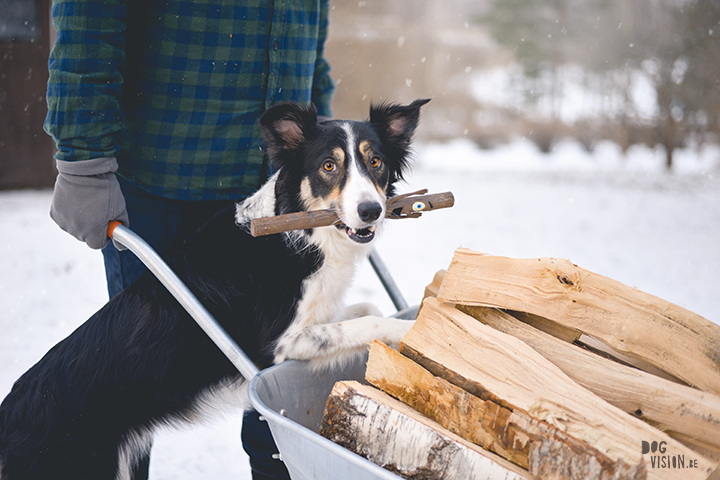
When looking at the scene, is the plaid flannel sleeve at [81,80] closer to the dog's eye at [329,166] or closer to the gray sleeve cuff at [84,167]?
the gray sleeve cuff at [84,167]

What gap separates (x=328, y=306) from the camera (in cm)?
194

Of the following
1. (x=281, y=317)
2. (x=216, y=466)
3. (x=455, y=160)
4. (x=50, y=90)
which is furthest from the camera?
(x=455, y=160)

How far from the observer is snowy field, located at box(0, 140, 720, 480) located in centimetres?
328

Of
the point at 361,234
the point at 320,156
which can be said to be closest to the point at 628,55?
the point at 320,156

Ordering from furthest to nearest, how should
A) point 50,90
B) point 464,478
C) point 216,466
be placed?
point 216,466
point 50,90
point 464,478

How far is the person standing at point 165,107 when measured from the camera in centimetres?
159

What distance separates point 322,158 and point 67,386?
115cm

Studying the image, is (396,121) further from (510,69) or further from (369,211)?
(510,69)

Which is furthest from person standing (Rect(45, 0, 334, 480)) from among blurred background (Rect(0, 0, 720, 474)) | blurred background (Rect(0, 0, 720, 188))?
blurred background (Rect(0, 0, 720, 188))

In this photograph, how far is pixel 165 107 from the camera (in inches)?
76.1

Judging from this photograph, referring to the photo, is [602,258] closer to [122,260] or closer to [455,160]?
[122,260]

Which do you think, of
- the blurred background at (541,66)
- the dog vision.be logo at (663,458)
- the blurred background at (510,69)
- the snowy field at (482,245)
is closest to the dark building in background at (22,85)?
the blurred background at (510,69)

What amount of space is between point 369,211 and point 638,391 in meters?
0.92

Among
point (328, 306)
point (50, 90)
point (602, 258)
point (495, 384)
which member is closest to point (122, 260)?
point (50, 90)
